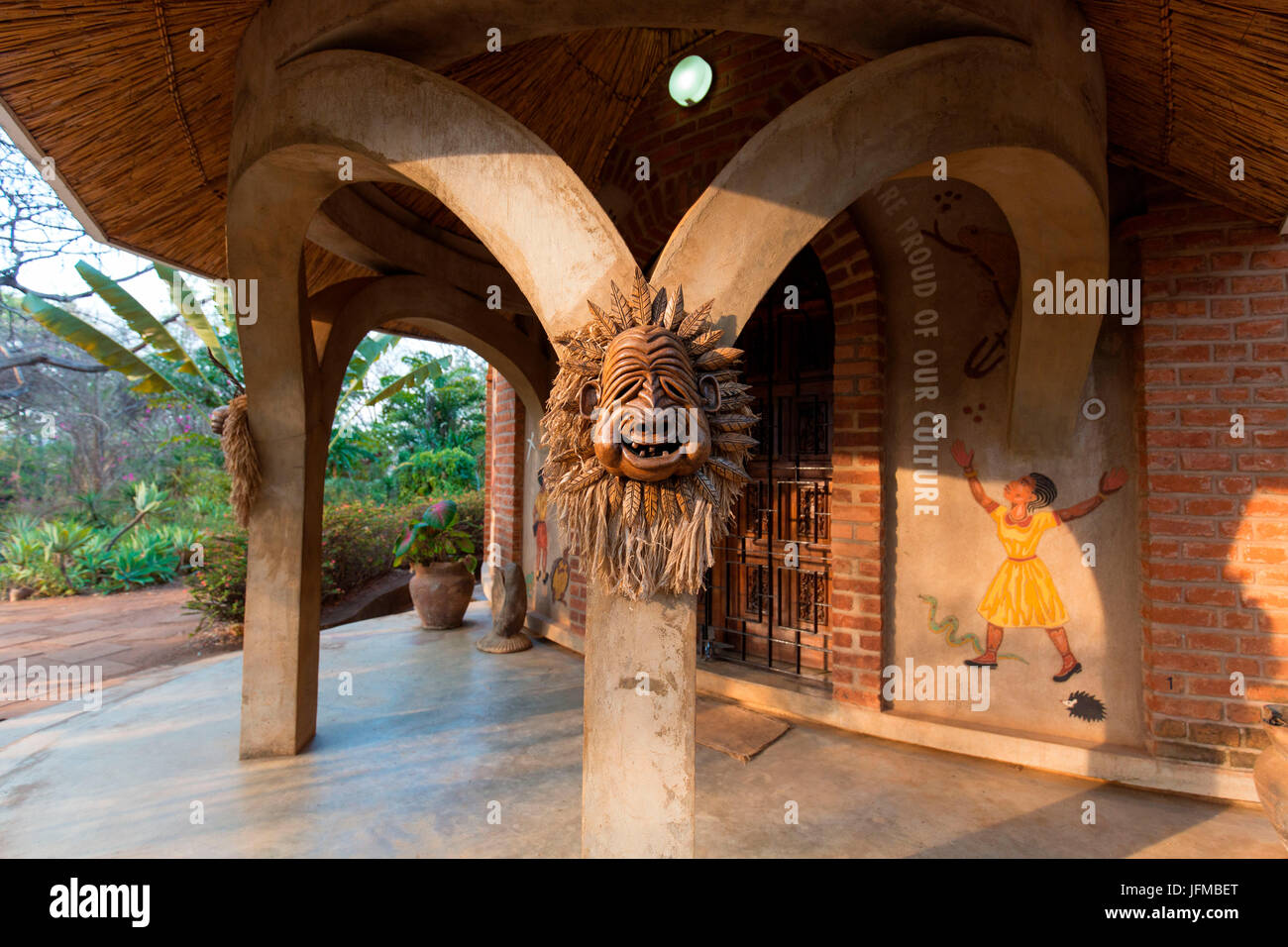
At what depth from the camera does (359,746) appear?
3.35 m

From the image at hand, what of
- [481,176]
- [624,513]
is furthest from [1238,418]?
[481,176]

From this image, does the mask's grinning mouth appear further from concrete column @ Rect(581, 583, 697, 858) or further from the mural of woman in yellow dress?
the mural of woman in yellow dress

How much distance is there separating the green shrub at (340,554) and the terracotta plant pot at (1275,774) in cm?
657

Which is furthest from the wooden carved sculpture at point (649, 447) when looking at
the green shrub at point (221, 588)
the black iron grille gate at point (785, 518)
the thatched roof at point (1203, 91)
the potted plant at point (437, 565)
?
the green shrub at point (221, 588)

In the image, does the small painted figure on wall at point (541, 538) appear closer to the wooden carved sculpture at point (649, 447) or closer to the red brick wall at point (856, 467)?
the red brick wall at point (856, 467)

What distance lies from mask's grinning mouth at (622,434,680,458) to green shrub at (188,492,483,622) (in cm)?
569

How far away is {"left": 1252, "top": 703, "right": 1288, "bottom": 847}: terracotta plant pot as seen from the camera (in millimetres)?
2062

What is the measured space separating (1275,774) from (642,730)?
7.47 feet

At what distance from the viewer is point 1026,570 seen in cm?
339

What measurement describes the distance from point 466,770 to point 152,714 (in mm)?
2258

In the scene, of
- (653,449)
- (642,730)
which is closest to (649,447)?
(653,449)

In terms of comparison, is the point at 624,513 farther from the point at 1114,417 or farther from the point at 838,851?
the point at 1114,417

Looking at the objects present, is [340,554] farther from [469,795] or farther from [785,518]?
[785,518]

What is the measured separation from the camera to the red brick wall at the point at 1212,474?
9.35ft
